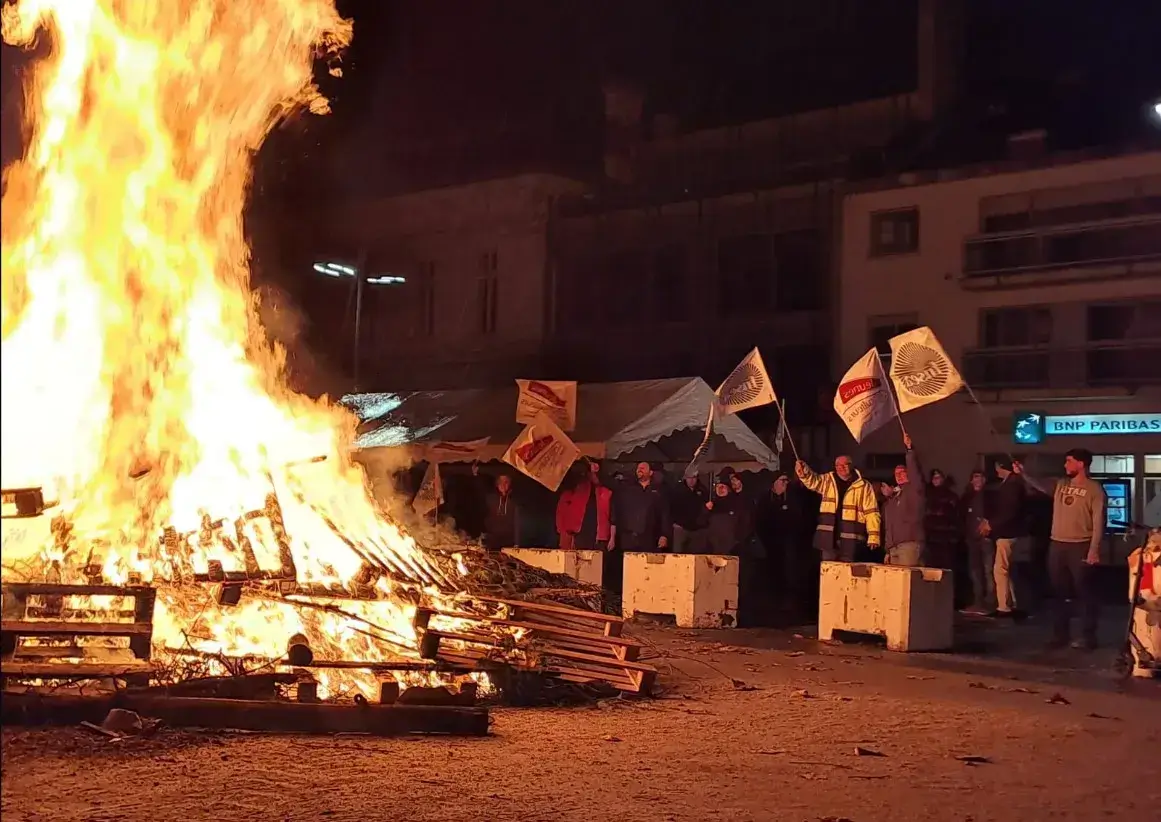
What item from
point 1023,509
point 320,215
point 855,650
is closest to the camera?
point 855,650

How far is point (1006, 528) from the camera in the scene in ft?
50.5

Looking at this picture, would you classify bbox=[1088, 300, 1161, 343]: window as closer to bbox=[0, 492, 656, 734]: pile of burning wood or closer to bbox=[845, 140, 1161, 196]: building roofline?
bbox=[845, 140, 1161, 196]: building roofline

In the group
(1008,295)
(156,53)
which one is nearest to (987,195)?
(1008,295)

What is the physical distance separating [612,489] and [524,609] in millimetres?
6395

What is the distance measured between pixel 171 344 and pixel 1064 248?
23.2m

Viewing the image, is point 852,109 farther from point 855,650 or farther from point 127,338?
point 127,338

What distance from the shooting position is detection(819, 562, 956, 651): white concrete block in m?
12.4

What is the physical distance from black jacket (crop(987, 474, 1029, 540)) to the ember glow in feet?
25.9

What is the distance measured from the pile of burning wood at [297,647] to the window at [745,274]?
20069 millimetres

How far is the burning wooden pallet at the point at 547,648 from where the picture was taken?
9016 millimetres

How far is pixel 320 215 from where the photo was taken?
34.9 meters

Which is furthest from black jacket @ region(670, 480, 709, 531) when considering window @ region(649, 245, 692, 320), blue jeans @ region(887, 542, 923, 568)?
window @ region(649, 245, 692, 320)

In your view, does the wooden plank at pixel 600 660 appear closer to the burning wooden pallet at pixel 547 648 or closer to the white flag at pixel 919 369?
the burning wooden pallet at pixel 547 648

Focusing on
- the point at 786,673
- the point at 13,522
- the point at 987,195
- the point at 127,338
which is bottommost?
the point at 786,673
